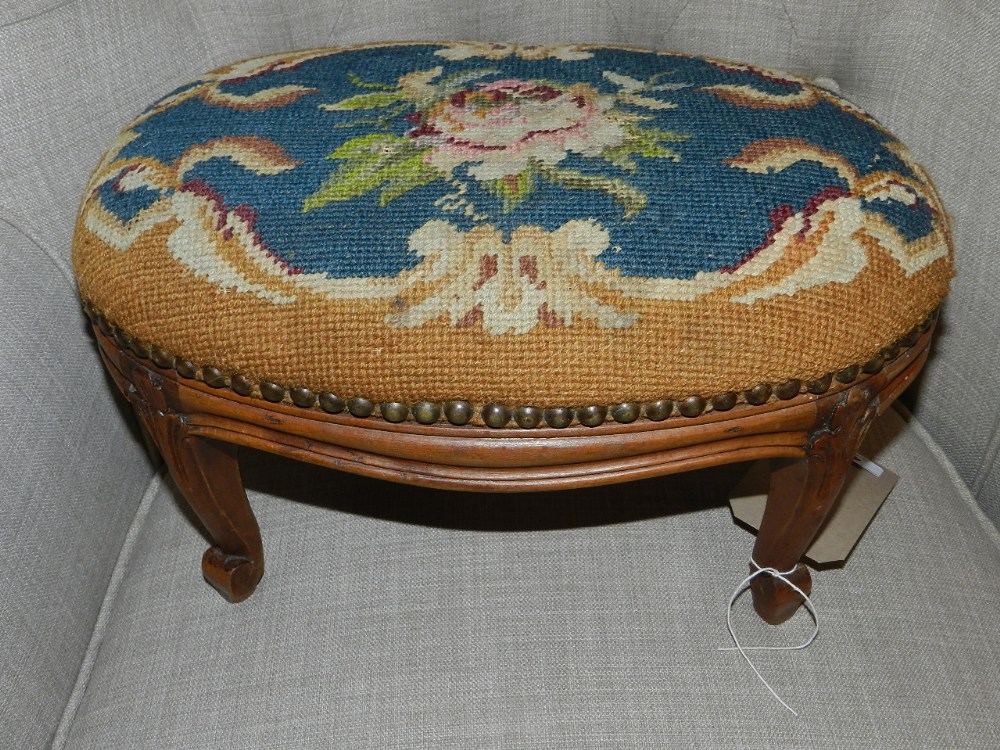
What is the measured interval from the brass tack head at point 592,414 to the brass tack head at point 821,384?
11 cm

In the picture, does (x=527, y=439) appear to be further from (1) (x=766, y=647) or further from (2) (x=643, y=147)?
(1) (x=766, y=647)

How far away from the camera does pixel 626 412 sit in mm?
472

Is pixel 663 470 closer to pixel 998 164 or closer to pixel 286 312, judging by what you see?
pixel 286 312

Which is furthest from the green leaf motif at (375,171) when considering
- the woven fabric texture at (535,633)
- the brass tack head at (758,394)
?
the woven fabric texture at (535,633)

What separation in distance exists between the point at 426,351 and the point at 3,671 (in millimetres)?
406

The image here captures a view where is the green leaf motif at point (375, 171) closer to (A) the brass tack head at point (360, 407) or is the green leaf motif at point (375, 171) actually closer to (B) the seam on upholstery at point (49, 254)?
(A) the brass tack head at point (360, 407)

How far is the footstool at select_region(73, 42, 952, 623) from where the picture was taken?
0.46 metres

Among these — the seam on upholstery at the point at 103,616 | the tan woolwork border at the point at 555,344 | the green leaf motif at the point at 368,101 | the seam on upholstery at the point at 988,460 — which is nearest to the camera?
the tan woolwork border at the point at 555,344

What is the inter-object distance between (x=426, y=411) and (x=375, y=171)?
145 mm

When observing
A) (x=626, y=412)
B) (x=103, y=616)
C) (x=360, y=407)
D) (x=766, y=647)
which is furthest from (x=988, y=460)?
(x=103, y=616)

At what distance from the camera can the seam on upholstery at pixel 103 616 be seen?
69 cm

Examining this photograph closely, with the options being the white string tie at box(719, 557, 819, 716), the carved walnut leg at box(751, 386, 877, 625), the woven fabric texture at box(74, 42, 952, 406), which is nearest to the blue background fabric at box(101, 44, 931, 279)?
the woven fabric texture at box(74, 42, 952, 406)

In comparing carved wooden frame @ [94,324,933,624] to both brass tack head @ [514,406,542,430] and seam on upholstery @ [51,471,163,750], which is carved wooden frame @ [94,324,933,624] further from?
seam on upholstery @ [51,471,163,750]

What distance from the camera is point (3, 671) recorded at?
2.07 ft
